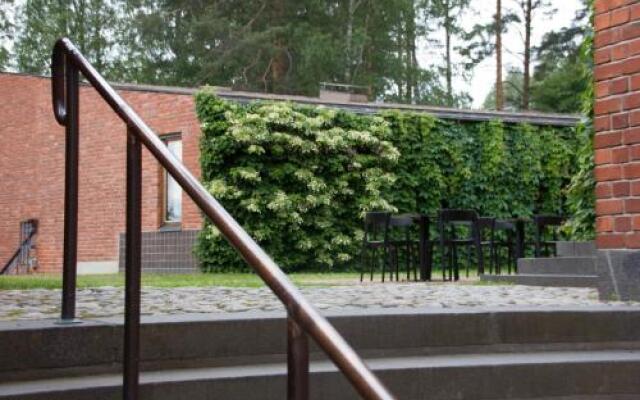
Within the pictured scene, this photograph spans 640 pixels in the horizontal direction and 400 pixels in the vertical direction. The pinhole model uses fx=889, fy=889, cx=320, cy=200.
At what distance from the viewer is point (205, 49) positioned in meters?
25.3

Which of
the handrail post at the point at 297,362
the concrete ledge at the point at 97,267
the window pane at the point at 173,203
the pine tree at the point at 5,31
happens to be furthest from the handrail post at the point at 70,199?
the pine tree at the point at 5,31

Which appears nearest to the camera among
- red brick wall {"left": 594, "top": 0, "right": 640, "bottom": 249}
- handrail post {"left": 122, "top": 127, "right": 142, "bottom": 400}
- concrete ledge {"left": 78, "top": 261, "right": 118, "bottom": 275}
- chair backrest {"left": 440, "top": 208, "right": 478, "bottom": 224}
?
handrail post {"left": 122, "top": 127, "right": 142, "bottom": 400}

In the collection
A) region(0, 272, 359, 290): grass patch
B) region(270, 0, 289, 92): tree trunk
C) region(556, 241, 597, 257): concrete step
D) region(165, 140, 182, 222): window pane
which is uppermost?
region(270, 0, 289, 92): tree trunk

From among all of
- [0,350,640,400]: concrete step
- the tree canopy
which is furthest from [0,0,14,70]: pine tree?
[0,350,640,400]: concrete step

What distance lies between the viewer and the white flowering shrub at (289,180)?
1453 cm

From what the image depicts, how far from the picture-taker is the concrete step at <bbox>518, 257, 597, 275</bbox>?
312 inches

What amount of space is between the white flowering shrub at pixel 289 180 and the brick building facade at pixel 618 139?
9.11m

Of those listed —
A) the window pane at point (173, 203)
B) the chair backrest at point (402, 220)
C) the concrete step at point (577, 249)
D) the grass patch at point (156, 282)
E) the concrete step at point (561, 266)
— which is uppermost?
the window pane at point (173, 203)

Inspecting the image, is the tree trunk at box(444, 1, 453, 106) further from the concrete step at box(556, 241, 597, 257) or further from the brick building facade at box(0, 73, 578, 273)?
the concrete step at box(556, 241, 597, 257)

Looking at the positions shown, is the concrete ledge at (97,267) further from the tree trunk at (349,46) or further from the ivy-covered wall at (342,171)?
the tree trunk at (349,46)

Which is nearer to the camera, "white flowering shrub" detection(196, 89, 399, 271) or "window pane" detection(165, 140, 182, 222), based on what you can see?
"white flowering shrub" detection(196, 89, 399, 271)

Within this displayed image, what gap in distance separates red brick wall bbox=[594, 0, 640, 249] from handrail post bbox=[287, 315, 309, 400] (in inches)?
160

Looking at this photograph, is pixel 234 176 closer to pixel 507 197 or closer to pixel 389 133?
pixel 389 133

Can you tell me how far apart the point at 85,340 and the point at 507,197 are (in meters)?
14.2
